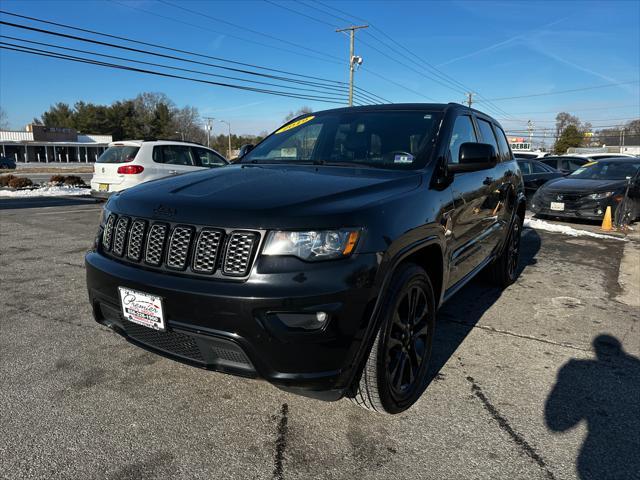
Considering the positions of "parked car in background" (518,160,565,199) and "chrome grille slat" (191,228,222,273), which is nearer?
"chrome grille slat" (191,228,222,273)

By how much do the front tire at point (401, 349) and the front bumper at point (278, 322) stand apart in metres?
0.20

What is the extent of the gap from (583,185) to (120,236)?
10.5m

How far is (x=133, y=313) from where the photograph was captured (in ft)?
7.81

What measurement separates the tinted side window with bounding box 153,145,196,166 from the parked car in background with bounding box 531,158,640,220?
861 cm

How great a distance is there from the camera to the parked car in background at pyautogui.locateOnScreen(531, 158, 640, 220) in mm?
9992

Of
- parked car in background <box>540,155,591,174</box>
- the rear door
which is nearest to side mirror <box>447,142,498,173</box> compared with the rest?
the rear door

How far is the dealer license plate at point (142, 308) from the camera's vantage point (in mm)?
2244

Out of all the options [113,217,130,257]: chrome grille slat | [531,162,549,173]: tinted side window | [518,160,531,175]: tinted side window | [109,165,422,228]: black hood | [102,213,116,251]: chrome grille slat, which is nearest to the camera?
[109,165,422,228]: black hood

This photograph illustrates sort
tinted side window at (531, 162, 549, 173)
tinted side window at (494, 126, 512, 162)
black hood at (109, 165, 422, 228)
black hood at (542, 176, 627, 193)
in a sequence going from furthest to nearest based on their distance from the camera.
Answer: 1. tinted side window at (531, 162, 549, 173)
2. black hood at (542, 176, 627, 193)
3. tinted side window at (494, 126, 512, 162)
4. black hood at (109, 165, 422, 228)

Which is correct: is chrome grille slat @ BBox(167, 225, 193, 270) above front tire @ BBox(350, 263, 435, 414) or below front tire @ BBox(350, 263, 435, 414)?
above

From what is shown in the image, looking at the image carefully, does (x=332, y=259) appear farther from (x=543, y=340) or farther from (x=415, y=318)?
(x=543, y=340)

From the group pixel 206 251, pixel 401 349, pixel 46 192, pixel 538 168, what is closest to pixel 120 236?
pixel 206 251

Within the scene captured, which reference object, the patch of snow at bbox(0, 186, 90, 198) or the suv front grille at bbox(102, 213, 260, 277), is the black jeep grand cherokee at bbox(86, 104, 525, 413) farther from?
the patch of snow at bbox(0, 186, 90, 198)

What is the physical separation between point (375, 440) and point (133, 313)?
140cm
